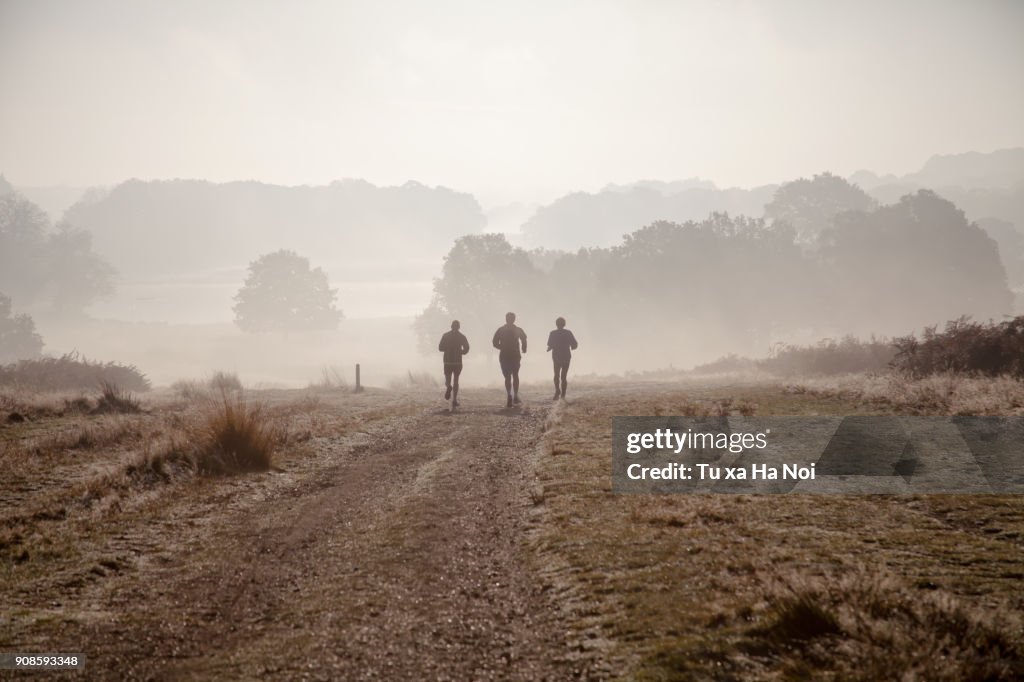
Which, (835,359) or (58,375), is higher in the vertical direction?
(835,359)

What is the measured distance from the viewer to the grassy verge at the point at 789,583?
440 centimetres

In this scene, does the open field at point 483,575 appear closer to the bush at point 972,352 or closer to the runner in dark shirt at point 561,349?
the runner in dark shirt at point 561,349

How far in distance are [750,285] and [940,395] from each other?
63166 millimetres

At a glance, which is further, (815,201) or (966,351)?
(815,201)

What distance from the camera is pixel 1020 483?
8.71 meters

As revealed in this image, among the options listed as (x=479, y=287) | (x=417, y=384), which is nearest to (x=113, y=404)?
(x=417, y=384)

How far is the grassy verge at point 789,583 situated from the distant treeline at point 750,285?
64.8m

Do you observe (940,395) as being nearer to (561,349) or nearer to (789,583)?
(561,349)

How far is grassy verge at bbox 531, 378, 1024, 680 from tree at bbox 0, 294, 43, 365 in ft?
238

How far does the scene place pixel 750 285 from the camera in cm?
7512

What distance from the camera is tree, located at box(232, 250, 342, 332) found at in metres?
88.2
